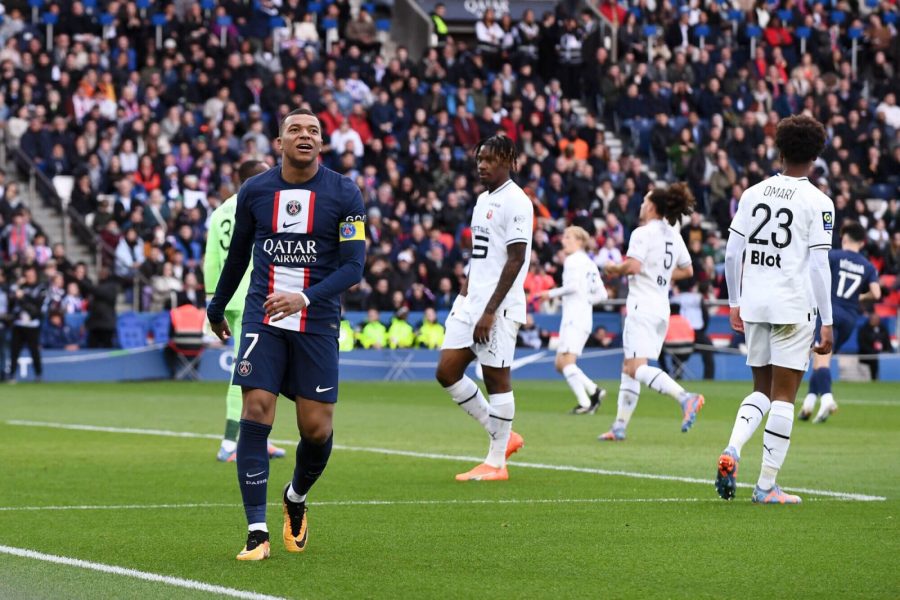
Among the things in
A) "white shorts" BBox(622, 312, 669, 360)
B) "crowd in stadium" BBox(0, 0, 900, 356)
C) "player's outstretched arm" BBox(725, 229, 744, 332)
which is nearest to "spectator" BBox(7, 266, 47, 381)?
"crowd in stadium" BBox(0, 0, 900, 356)

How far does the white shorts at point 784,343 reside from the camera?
10.1m

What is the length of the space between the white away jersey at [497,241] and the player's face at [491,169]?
0.18ft

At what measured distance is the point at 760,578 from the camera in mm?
7309

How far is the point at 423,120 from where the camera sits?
116ft

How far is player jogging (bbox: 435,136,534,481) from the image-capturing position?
38.2 ft

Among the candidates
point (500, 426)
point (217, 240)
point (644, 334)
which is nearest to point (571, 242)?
point (644, 334)

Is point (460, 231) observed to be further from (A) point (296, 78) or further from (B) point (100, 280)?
(B) point (100, 280)

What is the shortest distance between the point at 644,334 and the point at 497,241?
4079 millimetres

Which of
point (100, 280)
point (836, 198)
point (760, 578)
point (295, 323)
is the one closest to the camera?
point (760, 578)

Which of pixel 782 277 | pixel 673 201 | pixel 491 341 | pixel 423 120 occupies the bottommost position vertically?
pixel 491 341

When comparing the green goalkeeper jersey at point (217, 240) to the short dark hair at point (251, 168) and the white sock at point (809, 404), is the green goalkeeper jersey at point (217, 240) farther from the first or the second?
the white sock at point (809, 404)

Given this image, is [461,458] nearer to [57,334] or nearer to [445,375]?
[445,375]

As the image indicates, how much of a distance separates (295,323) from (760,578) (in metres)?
2.51

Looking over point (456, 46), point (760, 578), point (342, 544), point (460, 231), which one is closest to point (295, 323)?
point (342, 544)
